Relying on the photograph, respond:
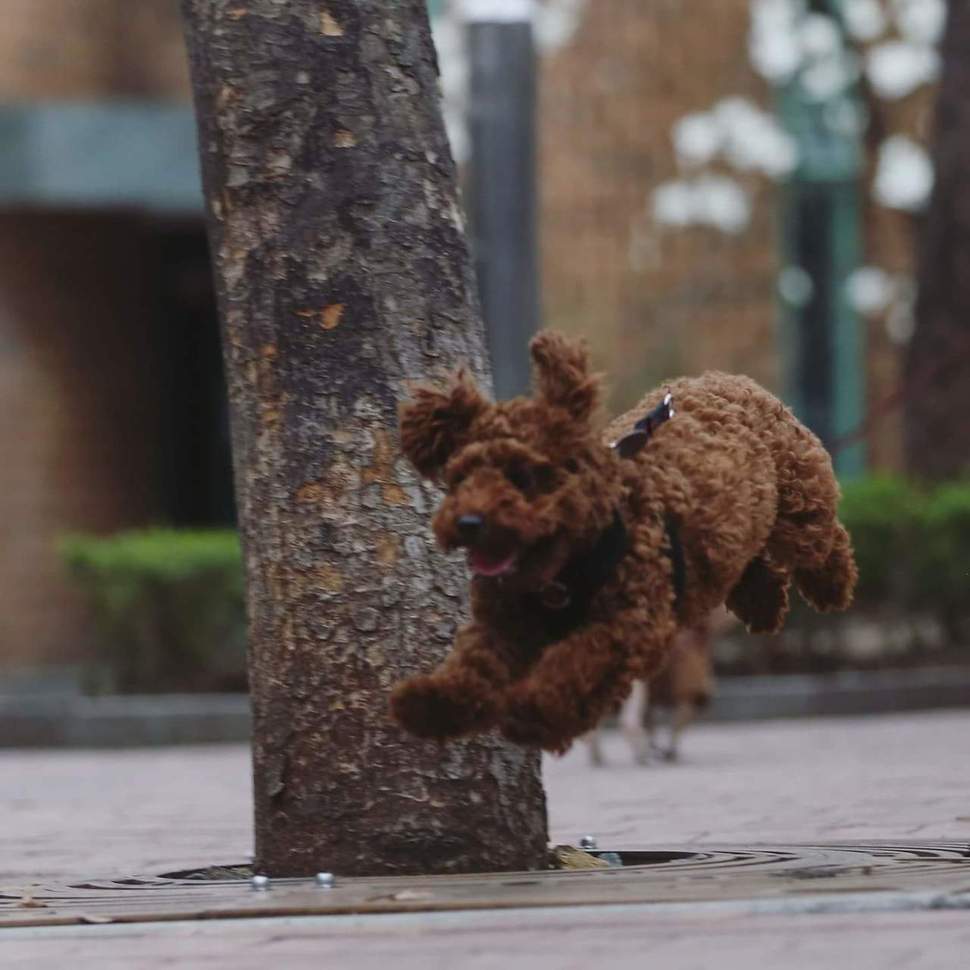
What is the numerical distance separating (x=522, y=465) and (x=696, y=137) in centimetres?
1942

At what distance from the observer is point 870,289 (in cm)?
2394

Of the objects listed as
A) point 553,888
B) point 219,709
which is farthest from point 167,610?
point 553,888

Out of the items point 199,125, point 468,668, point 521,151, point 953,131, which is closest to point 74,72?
point 521,151

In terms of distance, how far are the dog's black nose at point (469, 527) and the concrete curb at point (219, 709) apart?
9619 millimetres

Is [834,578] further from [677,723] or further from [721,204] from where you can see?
[721,204]

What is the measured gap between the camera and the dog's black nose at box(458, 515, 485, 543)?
4.43 metres

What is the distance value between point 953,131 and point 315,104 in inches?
465

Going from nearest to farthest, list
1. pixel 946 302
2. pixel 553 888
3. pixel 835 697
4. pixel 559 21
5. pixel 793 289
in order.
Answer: pixel 553 888 < pixel 835 697 < pixel 946 302 < pixel 793 289 < pixel 559 21

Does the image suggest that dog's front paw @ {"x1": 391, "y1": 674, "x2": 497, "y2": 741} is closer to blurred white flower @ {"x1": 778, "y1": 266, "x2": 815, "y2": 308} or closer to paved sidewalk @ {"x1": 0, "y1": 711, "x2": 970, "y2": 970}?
paved sidewalk @ {"x1": 0, "y1": 711, "x2": 970, "y2": 970}

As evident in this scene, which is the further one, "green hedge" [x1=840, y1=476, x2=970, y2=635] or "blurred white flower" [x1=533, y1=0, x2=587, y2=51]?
"blurred white flower" [x1=533, y1=0, x2=587, y2=51]

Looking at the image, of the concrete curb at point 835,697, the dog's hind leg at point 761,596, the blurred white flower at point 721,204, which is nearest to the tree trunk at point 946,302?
the concrete curb at point 835,697

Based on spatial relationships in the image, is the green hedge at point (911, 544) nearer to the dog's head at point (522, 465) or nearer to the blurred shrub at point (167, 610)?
the blurred shrub at point (167, 610)

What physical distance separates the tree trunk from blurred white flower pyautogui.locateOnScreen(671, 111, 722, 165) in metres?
6.27

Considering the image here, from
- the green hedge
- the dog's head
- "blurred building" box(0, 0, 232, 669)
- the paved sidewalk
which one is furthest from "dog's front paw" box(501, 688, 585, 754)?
"blurred building" box(0, 0, 232, 669)
